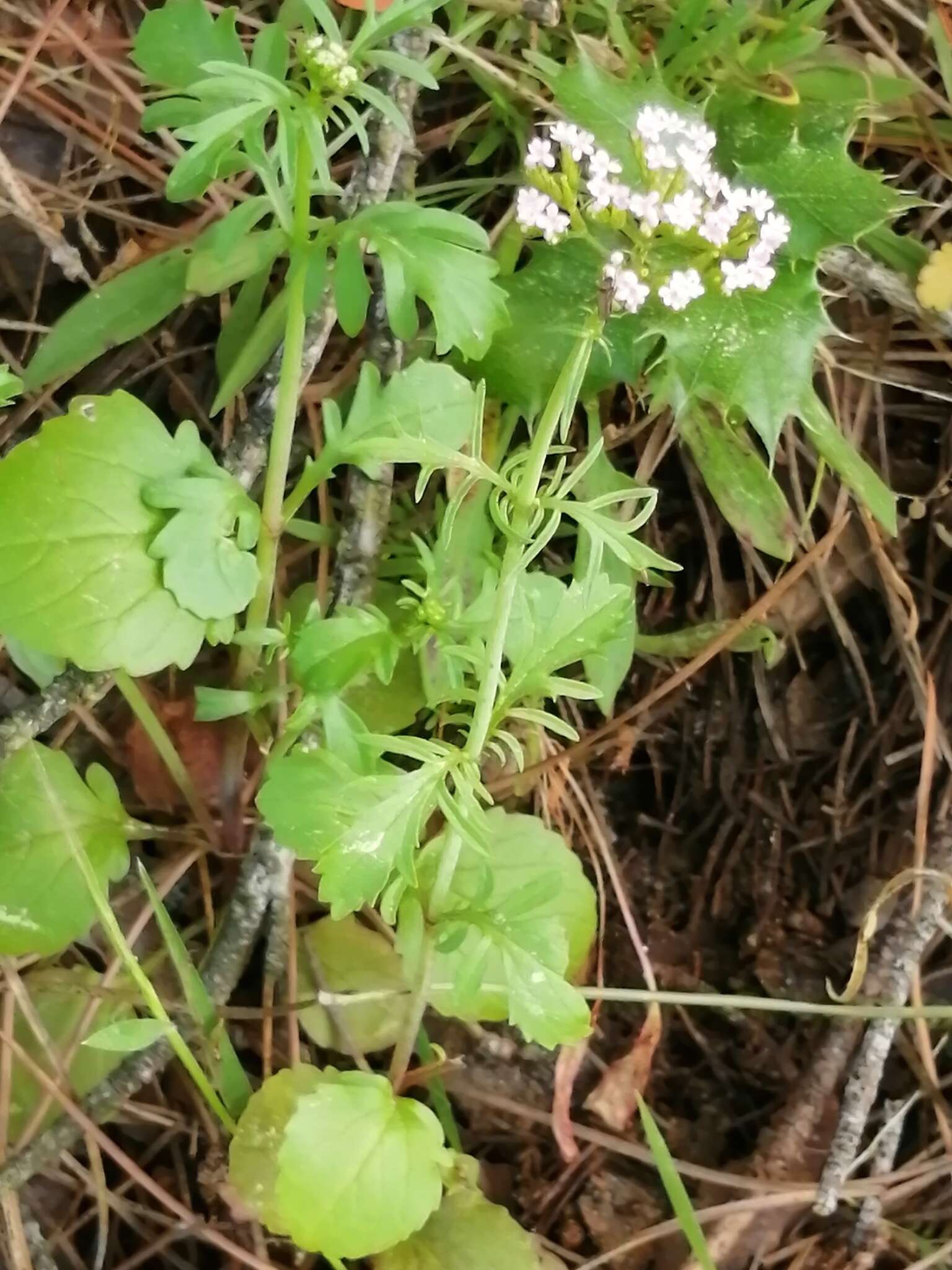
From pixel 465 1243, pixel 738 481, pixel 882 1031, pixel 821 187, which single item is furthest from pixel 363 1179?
pixel 821 187

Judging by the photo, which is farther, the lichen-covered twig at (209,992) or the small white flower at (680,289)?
the lichen-covered twig at (209,992)

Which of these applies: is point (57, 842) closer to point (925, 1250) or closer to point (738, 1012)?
point (738, 1012)

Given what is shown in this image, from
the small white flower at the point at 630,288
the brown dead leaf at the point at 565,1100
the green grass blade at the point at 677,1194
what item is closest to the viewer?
the small white flower at the point at 630,288

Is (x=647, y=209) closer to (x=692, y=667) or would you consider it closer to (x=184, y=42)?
(x=184, y=42)

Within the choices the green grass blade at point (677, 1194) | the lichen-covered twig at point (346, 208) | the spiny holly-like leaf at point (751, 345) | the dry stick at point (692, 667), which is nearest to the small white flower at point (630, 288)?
the spiny holly-like leaf at point (751, 345)

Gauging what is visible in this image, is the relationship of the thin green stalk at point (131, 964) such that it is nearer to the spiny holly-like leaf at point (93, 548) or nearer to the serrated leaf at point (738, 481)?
the spiny holly-like leaf at point (93, 548)

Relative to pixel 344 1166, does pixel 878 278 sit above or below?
above
